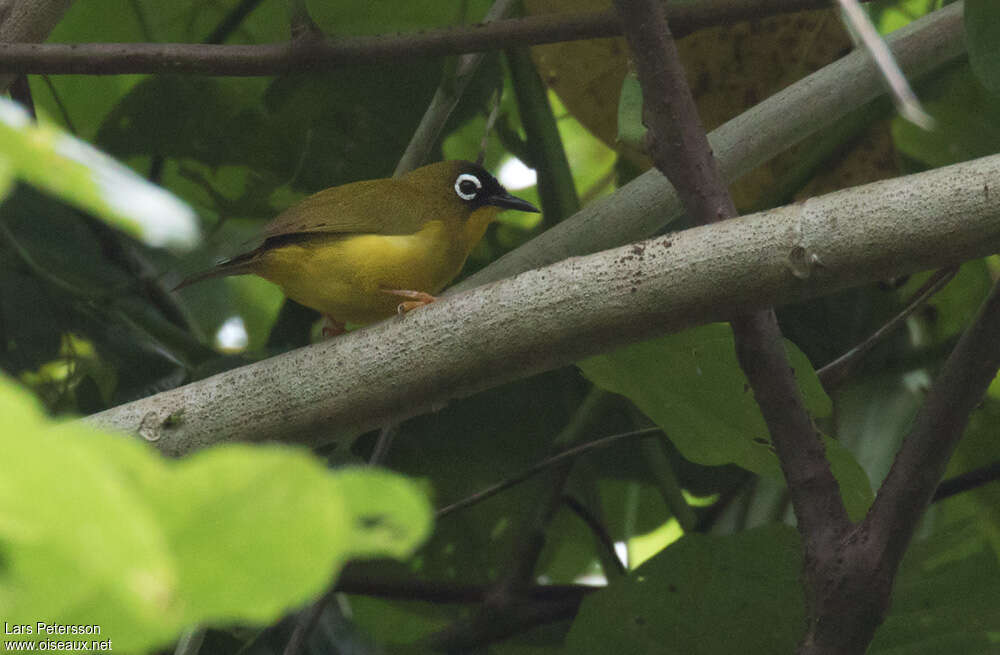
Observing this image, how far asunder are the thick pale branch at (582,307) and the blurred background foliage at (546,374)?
976mm

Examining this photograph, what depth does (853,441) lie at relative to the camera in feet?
10.4

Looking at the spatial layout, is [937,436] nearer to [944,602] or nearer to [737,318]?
[737,318]

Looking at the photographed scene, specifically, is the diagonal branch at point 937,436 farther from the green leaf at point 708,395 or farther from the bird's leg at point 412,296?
the bird's leg at point 412,296

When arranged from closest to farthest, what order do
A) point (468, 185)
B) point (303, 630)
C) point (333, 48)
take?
1. point (333, 48)
2. point (303, 630)
3. point (468, 185)

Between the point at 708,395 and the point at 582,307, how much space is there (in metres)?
0.78

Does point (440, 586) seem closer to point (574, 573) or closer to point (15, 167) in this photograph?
point (574, 573)

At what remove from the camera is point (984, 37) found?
2.32 m

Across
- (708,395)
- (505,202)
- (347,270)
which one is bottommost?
(708,395)

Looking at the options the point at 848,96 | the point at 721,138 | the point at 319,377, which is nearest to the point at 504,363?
the point at 319,377

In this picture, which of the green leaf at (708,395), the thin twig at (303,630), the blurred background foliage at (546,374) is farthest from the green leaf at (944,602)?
the thin twig at (303,630)

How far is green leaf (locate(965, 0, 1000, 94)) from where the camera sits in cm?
230

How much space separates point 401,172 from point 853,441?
1.46 m

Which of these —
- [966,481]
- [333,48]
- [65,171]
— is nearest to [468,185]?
[333,48]

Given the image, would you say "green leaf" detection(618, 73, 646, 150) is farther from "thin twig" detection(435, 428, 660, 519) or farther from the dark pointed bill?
the dark pointed bill
